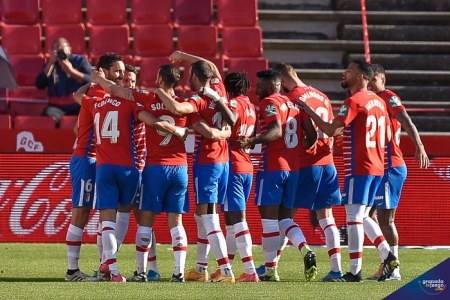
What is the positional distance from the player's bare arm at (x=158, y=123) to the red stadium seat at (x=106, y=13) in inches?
357

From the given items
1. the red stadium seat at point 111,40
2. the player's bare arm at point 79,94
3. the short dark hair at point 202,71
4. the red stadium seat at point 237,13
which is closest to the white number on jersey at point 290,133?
the short dark hair at point 202,71

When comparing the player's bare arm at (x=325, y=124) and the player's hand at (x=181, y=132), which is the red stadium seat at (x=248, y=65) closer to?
the player's bare arm at (x=325, y=124)

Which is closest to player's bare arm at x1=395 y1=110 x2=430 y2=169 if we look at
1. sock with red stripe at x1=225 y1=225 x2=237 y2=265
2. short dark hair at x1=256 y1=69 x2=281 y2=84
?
short dark hair at x1=256 y1=69 x2=281 y2=84

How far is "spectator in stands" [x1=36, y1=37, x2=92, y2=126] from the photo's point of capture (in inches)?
632

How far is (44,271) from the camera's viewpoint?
35.5ft

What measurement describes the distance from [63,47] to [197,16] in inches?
134

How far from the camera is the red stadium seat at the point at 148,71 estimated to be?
17.5m

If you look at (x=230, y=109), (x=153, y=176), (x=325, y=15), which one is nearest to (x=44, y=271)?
(x=153, y=176)

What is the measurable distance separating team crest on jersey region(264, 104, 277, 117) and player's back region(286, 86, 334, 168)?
1.39ft

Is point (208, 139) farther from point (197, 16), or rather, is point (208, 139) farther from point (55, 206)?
point (197, 16)

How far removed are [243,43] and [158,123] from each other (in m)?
8.97

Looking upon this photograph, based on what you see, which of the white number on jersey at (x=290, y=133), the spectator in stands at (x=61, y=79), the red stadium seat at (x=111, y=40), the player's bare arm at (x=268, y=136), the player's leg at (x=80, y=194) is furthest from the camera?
the red stadium seat at (x=111, y=40)

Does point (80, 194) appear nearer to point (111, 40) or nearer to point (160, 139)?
point (160, 139)

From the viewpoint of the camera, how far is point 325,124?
32.8ft
